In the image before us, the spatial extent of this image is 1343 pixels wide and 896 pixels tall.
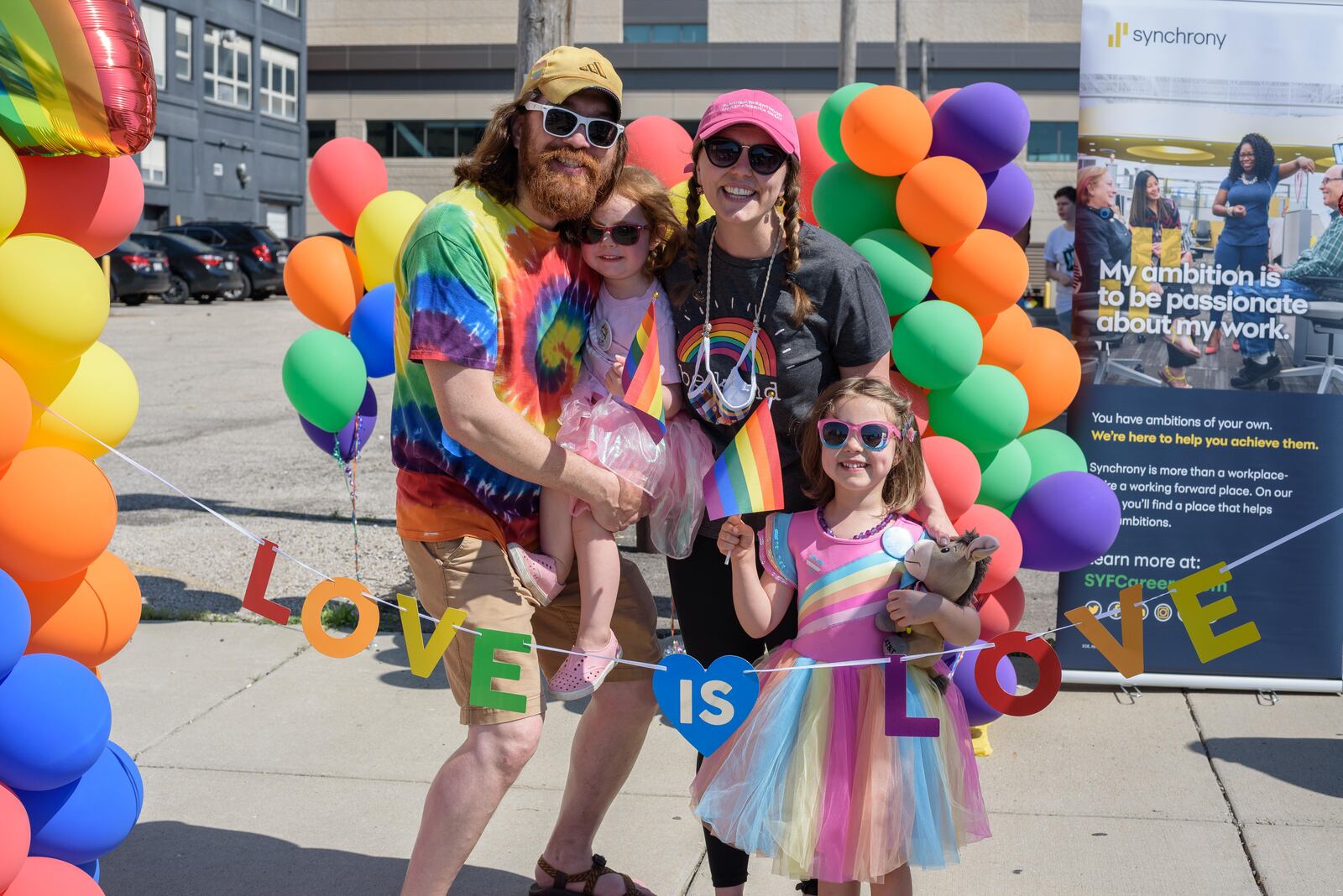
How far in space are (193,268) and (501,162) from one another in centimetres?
2599

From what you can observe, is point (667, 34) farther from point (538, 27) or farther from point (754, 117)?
point (754, 117)

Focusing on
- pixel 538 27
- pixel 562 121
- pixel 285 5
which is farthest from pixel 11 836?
pixel 285 5

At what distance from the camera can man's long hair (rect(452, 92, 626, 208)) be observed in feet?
10.2

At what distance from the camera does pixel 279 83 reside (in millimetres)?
46688

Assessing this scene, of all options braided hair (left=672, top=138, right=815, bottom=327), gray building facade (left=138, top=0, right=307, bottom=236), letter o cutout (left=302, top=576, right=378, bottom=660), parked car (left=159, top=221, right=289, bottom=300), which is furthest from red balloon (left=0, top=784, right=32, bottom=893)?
gray building facade (left=138, top=0, right=307, bottom=236)

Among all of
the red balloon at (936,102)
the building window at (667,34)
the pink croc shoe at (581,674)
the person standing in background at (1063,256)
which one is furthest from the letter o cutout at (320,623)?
the building window at (667,34)

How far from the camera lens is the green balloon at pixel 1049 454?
4852 mm

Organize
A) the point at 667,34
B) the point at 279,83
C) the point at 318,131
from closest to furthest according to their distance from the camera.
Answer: the point at 279,83 → the point at 667,34 → the point at 318,131

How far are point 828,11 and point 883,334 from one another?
4869 cm

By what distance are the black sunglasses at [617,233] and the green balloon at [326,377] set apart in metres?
2.31

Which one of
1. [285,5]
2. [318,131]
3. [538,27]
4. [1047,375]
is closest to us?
[1047,375]

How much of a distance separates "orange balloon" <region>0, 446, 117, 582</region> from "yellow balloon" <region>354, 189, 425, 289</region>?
6.72 feet

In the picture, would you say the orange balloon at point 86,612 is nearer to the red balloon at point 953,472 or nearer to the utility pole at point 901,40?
→ the red balloon at point 953,472

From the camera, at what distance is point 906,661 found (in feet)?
9.68
